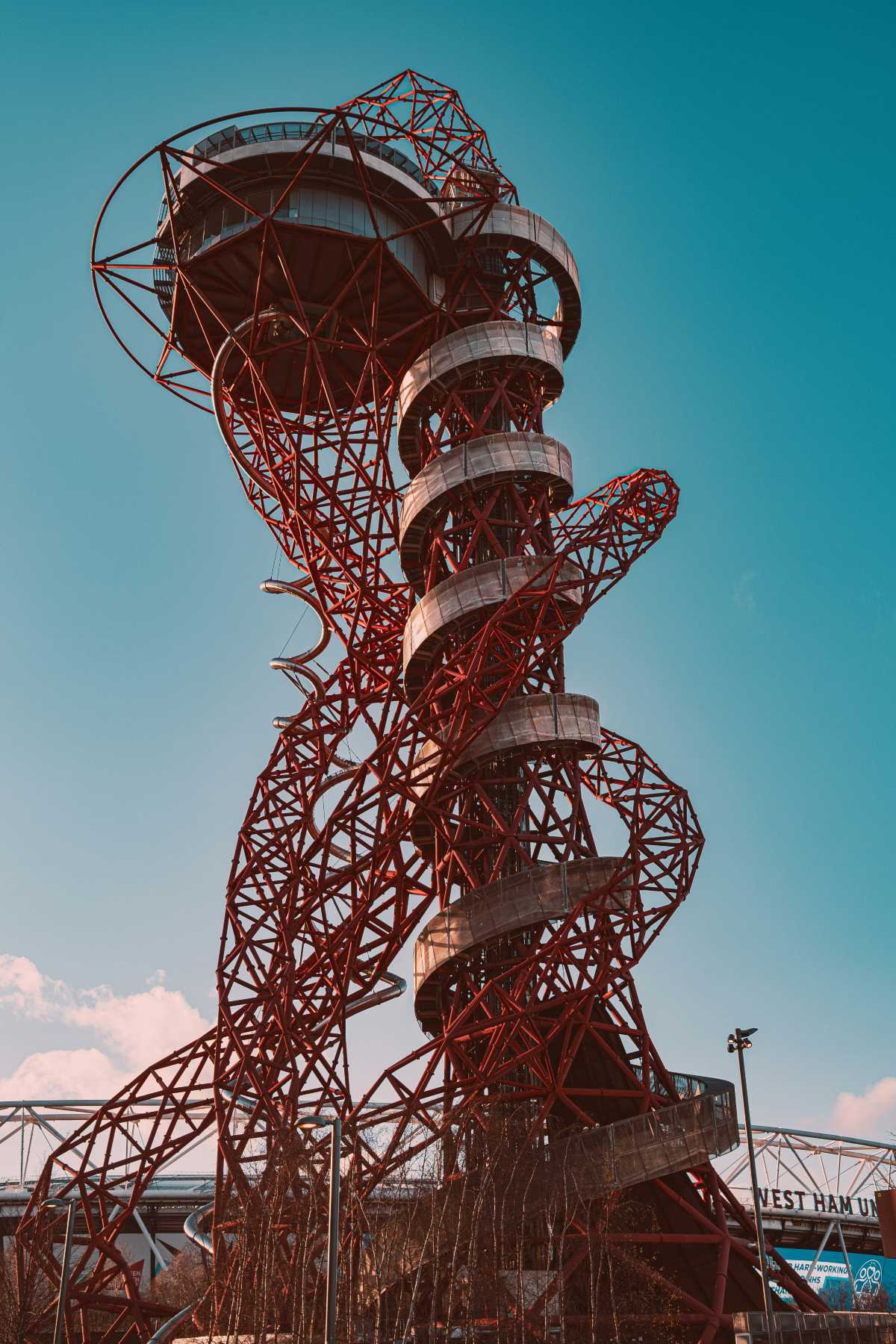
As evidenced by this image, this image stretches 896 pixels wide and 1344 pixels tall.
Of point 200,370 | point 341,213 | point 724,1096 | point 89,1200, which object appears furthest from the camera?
point 200,370

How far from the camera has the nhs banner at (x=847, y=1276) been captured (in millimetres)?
56844

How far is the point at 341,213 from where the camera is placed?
135 feet

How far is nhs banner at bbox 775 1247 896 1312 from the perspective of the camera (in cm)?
5684

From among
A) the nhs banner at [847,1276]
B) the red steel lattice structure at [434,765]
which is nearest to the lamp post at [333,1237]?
the red steel lattice structure at [434,765]

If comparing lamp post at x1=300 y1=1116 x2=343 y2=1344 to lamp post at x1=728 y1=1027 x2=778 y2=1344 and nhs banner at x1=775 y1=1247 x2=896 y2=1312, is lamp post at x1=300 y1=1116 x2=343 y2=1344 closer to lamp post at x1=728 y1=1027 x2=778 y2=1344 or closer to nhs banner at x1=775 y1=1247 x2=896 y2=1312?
lamp post at x1=728 y1=1027 x2=778 y2=1344

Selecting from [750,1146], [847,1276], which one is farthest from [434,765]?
[847,1276]

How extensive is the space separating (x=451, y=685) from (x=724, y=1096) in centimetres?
1255

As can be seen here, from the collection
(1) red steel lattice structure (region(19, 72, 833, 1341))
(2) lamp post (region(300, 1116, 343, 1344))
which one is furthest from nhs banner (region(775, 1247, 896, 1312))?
(2) lamp post (region(300, 1116, 343, 1344))

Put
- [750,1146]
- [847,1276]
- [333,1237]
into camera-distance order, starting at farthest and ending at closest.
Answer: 1. [847,1276]
2. [750,1146]
3. [333,1237]

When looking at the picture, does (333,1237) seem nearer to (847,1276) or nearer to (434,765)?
(434,765)

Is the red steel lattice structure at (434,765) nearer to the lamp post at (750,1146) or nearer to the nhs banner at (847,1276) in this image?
the lamp post at (750,1146)

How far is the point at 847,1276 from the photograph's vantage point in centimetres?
5988

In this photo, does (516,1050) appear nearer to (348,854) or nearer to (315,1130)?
(315,1130)

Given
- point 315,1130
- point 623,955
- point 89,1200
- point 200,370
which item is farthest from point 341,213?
point 89,1200
